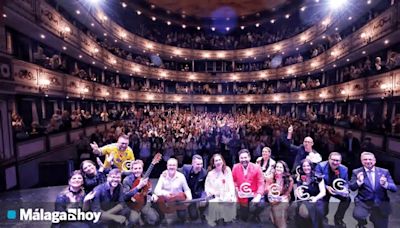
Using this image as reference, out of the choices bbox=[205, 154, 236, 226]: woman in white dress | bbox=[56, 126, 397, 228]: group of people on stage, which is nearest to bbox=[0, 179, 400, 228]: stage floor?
bbox=[56, 126, 397, 228]: group of people on stage

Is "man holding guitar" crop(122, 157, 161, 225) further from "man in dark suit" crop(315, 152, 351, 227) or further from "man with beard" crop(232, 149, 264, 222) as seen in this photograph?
"man in dark suit" crop(315, 152, 351, 227)

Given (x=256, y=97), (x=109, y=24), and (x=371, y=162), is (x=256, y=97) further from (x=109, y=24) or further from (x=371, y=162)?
(x=371, y=162)

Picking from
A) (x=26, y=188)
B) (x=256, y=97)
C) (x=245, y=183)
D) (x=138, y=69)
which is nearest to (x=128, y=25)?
(x=138, y=69)

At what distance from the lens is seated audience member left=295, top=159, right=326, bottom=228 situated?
445 cm

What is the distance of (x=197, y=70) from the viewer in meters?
33.7

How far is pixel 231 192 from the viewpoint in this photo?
16.0 ft

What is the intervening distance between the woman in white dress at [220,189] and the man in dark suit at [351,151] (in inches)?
234

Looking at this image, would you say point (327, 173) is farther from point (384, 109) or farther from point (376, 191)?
point (384, 109)

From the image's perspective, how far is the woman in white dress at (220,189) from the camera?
4.91 metres

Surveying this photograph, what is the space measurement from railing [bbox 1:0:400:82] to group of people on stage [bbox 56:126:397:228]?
8.40m

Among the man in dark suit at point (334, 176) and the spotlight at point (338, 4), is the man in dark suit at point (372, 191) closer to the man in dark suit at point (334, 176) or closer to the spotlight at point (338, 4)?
the man in dark suit at point (334, 176)

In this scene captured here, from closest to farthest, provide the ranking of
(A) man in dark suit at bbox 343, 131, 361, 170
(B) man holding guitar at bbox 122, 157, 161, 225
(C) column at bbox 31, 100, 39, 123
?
1. (B) man holding guitar at bbox 122, 157, 161, 225
2. (A) man in dark suit at bbox 343, 131, 361, 170
3. (C) column at bbox 31, 100, 39, 123

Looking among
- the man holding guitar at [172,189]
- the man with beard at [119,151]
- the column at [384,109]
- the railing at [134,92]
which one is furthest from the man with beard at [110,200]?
the column at [384,109]

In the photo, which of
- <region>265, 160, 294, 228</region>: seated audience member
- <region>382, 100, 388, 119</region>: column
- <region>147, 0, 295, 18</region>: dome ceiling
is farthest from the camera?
<region>147, 0, 295, 18</region>: dome ceiling
